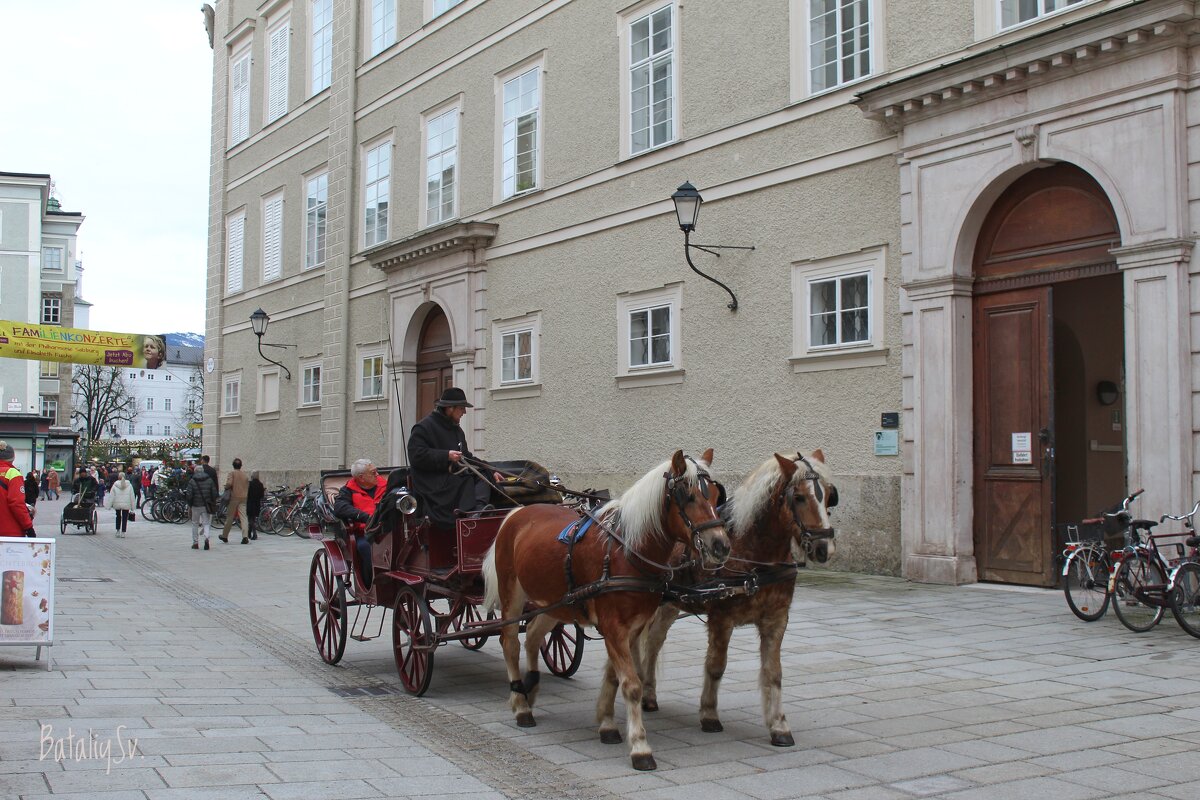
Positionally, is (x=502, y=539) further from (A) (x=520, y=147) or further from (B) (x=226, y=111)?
(B) (x=226, y=111)

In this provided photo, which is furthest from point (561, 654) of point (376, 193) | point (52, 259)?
point (52, 259)

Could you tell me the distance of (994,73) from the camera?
11.6 m

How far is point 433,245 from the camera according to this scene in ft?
69.7

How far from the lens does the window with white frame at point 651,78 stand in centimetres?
1642

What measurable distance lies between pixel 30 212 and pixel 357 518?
5978 centimetres

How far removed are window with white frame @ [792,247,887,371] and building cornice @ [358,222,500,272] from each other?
7.76 meters

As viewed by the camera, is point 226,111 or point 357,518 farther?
point 226,111

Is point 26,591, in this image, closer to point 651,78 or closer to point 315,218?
point 651,78

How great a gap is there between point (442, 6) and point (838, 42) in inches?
426

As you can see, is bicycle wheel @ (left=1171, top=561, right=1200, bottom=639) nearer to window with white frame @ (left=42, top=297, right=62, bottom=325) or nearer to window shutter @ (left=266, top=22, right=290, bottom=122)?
window shutter @ (left=266, top=22, right=290, bottom=122)

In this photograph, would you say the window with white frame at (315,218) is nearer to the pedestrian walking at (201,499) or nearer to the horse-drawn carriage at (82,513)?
the horse-drawn carriage at (82,513)

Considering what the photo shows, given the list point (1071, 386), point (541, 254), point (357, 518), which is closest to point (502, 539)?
point (357, 518)

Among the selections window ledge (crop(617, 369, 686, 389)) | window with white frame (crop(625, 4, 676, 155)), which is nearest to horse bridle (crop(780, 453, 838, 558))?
window ledge (crop(617, 369, 686, 389))

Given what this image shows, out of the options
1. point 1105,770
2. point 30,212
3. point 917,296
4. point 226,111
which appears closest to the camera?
point 1105,770
